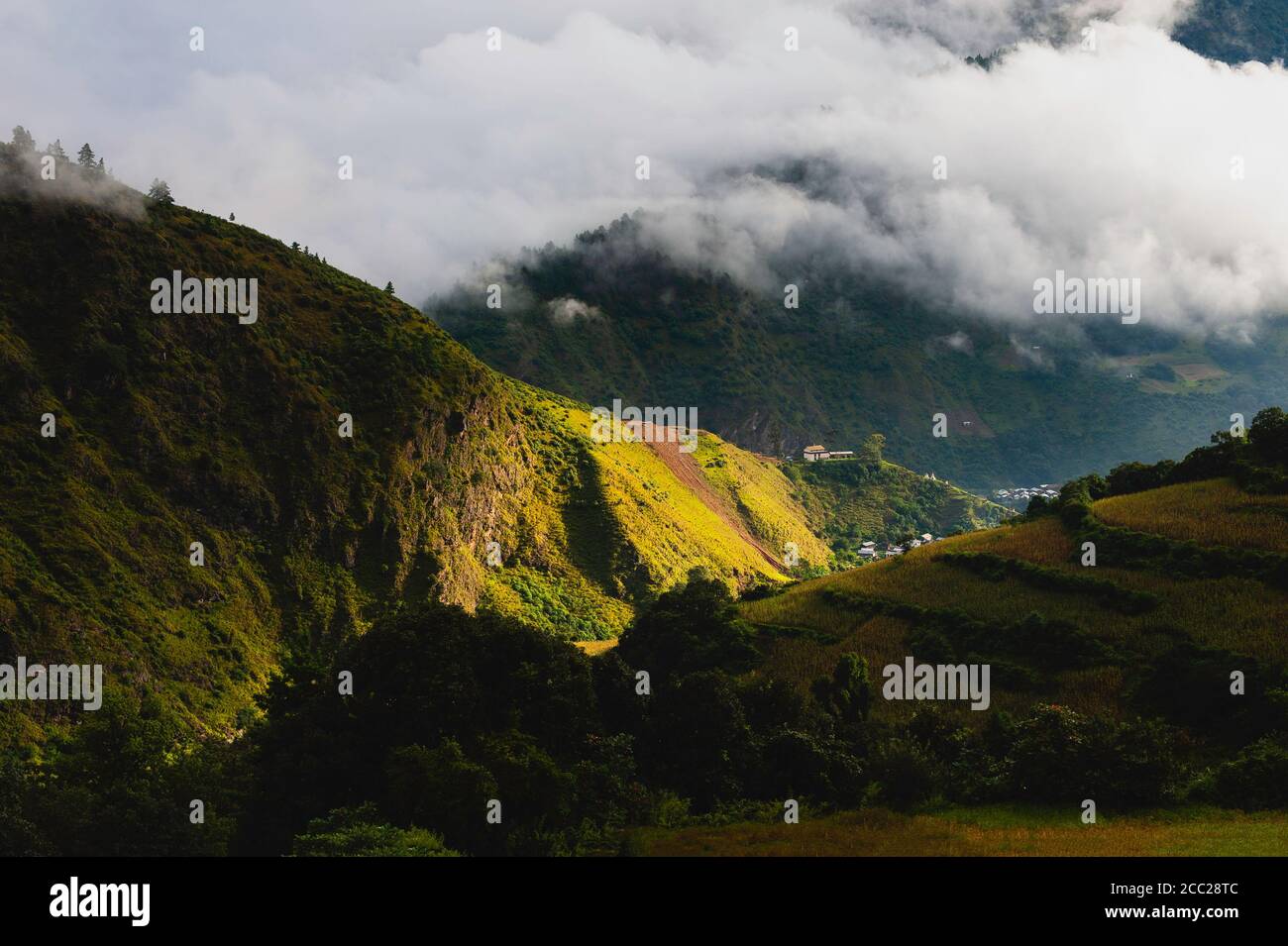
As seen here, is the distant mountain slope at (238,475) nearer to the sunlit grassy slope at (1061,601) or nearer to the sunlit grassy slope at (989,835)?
the sunlit grassy slope at (1061,601)

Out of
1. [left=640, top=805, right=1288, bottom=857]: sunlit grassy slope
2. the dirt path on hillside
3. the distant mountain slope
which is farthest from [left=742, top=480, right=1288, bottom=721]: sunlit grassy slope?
the dirt path on hillside

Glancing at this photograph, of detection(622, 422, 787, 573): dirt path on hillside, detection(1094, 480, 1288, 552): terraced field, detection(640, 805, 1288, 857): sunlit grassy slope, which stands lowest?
detection(640, 805, 1288, 857): sunlit grassy slope

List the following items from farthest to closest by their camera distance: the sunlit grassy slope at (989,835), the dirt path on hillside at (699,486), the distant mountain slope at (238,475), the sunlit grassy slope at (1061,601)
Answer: the dirt path on hillside at (699,486) → the distant mountain slope at (238,475) → the sunlit grassy slope at (1061,601) → the sunlit grassy slope at (989,835)

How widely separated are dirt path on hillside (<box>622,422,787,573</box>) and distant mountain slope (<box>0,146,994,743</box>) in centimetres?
3357

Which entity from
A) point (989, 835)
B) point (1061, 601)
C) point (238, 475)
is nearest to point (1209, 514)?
point (1061, 601)

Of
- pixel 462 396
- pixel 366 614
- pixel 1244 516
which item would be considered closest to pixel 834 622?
pixel 1244 516

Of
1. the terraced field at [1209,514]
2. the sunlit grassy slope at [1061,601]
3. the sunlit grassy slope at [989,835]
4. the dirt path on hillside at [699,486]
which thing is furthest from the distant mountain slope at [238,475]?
the terraced field at [1209,514]

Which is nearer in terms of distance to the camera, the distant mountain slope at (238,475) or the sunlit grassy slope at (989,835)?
the sunlit grassy slope at (989,835)

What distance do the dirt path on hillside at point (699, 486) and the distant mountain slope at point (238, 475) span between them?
3357 cm

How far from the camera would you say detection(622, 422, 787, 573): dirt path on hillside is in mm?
181875

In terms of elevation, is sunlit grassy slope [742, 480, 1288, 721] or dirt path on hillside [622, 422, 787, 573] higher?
dirt path on hillside [622, 422, 787, 573]

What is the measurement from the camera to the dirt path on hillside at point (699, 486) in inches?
7160

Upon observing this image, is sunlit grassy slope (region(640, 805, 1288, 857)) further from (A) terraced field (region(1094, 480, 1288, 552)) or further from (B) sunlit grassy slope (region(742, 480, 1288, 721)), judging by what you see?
(A) terraced field (region(1094, 480, 1288, 552))

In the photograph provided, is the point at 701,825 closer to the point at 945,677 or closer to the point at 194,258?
the point at 945,677
